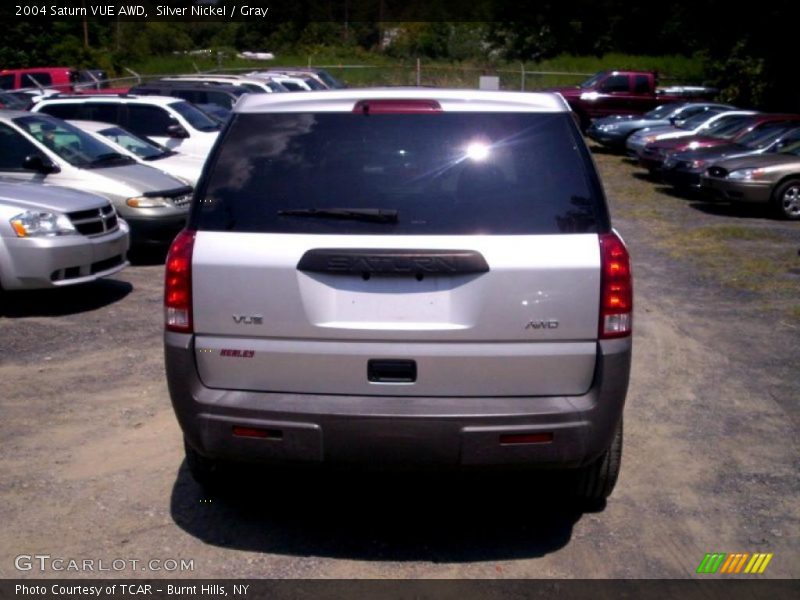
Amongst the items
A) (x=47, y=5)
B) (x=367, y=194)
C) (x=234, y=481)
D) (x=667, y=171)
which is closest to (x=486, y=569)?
(x=234, y=481)

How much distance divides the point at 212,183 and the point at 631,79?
30361 mm

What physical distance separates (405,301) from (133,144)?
11.0 meters

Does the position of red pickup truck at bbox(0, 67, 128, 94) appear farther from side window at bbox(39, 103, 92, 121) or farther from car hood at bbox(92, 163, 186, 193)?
car hood at bbox(92, 163, 186, 193)

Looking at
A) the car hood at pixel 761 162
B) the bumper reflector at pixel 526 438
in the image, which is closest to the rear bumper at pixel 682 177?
the car hood at pixel 761 162

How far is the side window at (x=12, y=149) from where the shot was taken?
11.7 metres

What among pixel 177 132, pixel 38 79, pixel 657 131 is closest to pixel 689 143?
pixel 657 131

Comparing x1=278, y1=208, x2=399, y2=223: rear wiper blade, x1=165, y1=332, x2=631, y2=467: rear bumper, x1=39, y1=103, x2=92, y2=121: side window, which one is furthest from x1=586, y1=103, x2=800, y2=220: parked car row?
x1=278, y1=208, x2=399, y2=223: rear wiper blade

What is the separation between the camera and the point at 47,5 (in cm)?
4659

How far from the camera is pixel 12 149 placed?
38.6 feet

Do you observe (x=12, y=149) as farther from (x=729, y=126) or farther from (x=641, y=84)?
(x=641, y=84)

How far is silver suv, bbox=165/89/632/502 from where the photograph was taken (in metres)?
4.25

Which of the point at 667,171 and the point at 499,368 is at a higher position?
the point at 499,368

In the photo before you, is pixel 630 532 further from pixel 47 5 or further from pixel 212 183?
pixel 47 5

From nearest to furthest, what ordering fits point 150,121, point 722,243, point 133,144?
point 133,144, point 722,243, point 150,121
